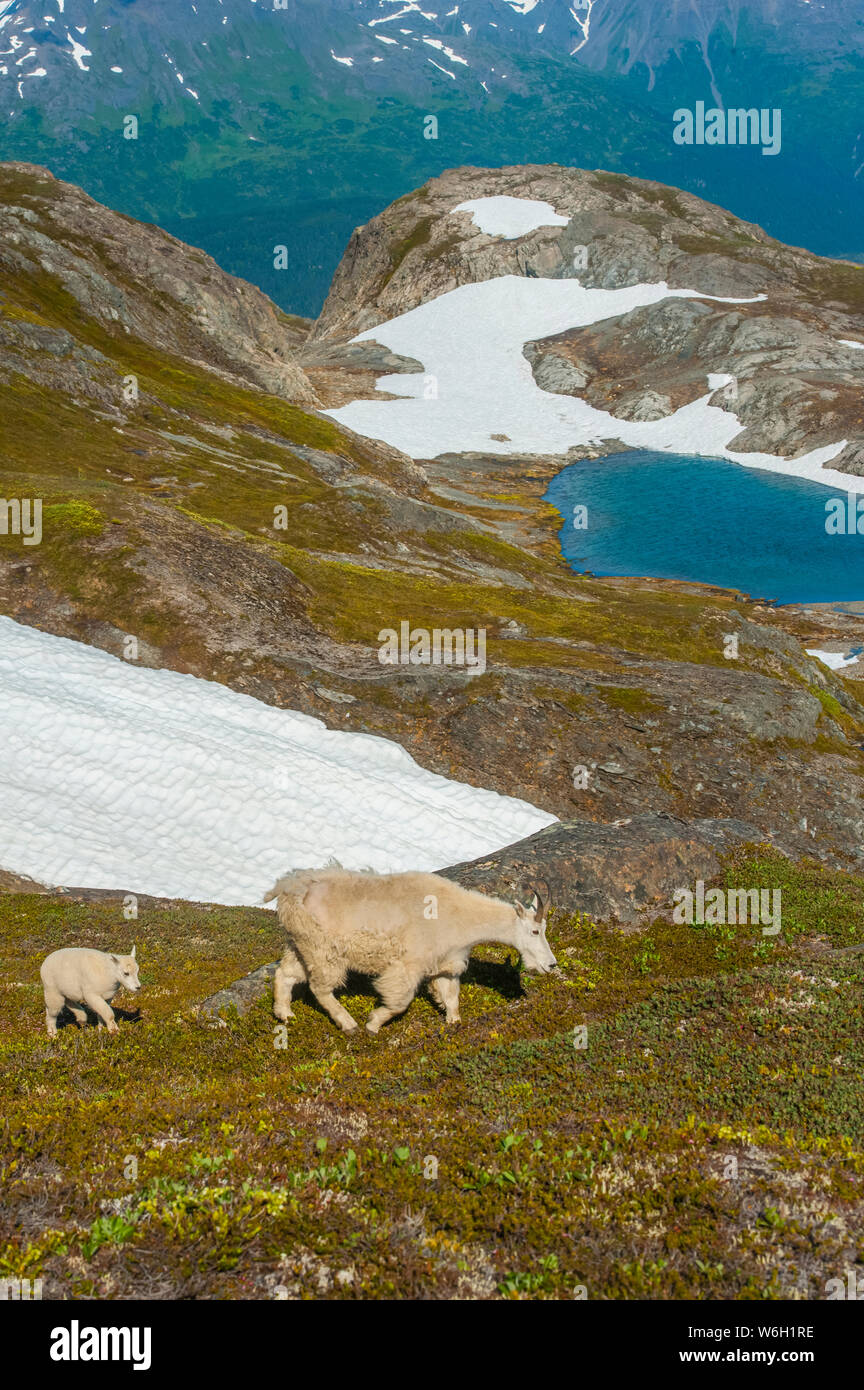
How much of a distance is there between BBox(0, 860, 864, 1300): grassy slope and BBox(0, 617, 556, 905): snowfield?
603 inches

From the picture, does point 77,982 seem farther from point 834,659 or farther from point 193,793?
point 834,659

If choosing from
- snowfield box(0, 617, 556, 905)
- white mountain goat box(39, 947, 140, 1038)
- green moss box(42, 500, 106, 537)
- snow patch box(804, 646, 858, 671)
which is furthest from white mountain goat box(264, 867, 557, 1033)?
snow patch box(804, 646, 858, 671)

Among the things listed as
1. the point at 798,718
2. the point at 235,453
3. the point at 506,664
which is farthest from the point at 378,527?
the point at 798,718

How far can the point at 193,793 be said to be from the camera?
3825cm

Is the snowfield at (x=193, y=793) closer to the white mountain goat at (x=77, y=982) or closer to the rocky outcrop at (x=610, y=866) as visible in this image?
the rocky outcrop at (x=610, y=866)

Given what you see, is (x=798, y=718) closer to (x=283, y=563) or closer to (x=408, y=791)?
(x=408, y=791)

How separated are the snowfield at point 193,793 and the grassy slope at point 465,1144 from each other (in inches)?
603

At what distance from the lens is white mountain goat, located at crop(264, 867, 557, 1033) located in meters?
15.7

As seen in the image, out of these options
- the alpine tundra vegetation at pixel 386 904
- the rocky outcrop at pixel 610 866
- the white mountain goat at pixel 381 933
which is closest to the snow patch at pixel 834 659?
the alpine tundra vegetation at pixel 386 904

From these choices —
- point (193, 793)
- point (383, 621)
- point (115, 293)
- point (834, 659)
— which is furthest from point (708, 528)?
point (193, 793)

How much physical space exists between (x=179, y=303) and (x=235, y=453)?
2025 inches

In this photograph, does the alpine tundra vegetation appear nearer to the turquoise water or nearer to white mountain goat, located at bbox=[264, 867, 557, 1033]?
white mountain goat, located at bbox=[264, 867, 557, 1033]

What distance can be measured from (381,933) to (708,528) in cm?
14018
